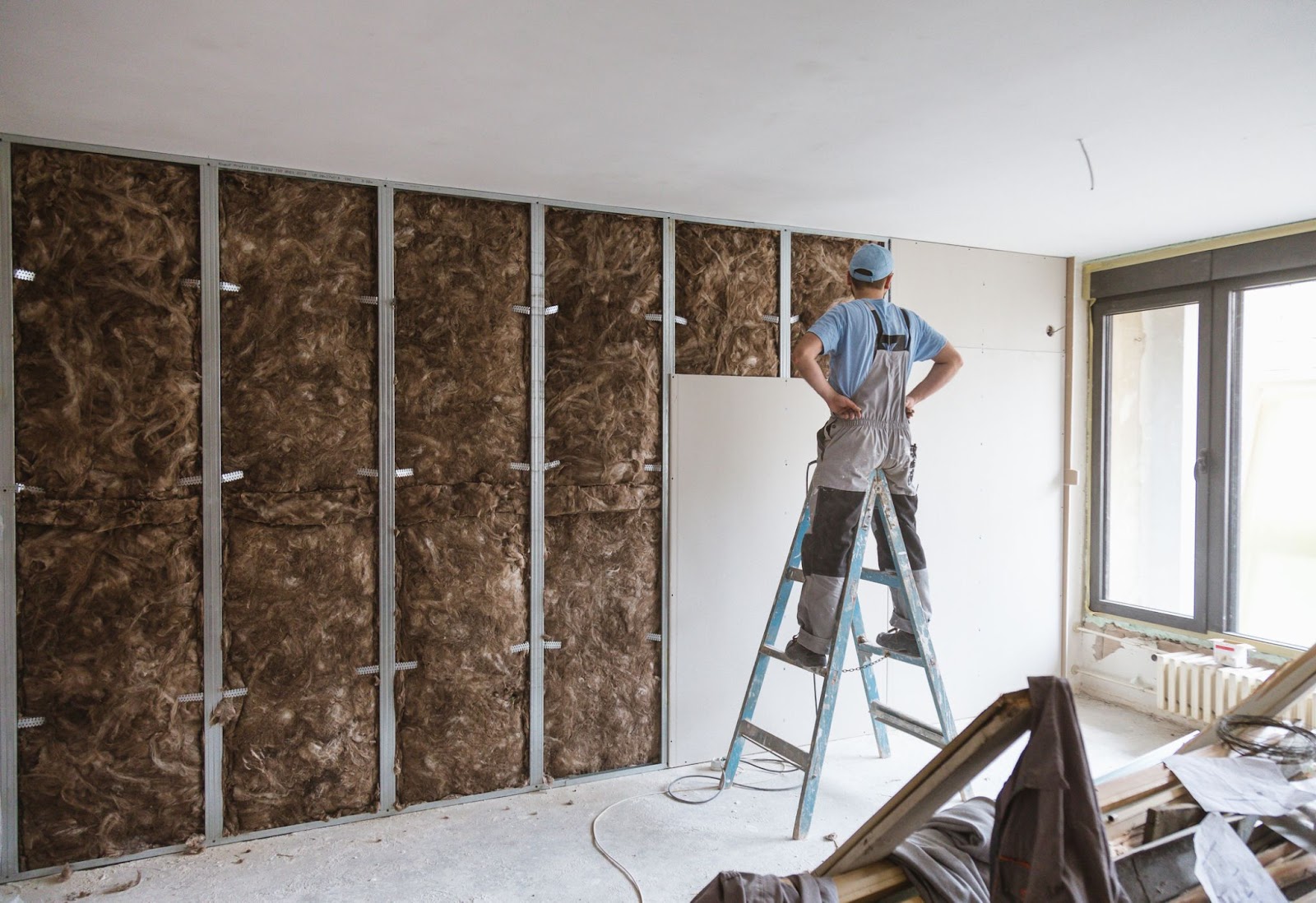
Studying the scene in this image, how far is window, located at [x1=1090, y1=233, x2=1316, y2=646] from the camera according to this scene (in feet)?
12.7

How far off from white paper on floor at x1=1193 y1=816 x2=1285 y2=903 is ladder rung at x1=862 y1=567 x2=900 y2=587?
5.58ft

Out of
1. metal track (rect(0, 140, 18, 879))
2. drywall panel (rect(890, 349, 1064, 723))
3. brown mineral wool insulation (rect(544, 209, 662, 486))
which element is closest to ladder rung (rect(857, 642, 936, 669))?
drywall panel (rect(890, 349, 1064, 723))

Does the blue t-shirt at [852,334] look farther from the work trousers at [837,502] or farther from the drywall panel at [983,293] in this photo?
the drywall panel at [983,293]

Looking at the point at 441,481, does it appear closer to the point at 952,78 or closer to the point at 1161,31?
the point at 952,78

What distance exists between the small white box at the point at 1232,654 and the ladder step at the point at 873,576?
6.17ft

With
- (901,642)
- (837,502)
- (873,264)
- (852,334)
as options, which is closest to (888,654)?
(901,642)

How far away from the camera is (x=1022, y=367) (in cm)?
438

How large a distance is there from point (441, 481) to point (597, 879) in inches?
59.0

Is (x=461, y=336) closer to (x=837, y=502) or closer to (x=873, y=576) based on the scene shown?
(x=837, y=502)

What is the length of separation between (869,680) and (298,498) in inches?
94.6

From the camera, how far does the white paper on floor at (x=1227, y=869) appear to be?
4.39 ft

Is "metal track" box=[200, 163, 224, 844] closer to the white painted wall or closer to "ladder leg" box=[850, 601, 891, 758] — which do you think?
the white painted wall

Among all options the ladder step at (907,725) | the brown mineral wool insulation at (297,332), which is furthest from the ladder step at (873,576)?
the brown mineral wool insulation at (297,332)

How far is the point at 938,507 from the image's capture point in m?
4.14
